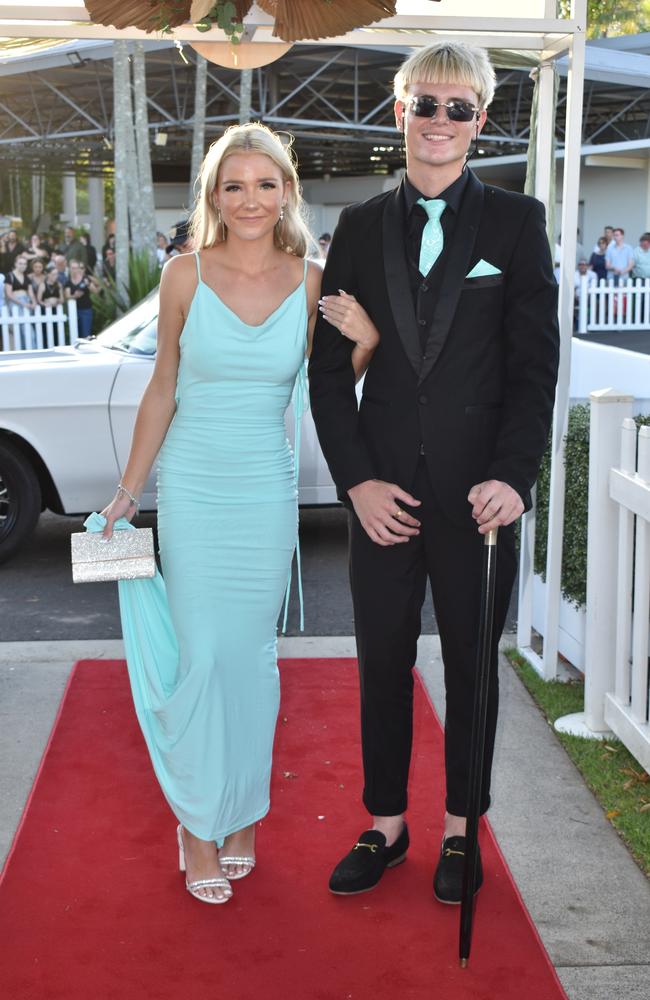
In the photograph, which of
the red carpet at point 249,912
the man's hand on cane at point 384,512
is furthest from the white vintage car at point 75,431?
the man's hand on cane at point 384,512

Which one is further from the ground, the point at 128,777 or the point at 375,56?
the point at 375,56

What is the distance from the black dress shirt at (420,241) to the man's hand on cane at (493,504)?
1.34 ft

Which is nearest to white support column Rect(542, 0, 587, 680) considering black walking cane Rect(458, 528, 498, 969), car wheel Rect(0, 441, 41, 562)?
black walking cane Rect(458, 528, 498, 969)

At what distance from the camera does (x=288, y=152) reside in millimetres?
3570

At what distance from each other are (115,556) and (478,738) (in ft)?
3.95

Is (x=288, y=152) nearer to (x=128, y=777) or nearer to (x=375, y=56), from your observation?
(x=128, y=777)

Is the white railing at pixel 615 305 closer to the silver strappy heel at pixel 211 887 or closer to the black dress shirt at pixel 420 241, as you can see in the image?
the black dress shirt at pixel 420 241

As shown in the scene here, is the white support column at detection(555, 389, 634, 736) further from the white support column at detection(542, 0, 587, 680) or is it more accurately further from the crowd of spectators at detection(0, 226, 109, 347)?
the crowd of spectators at detection(0, 226, 109, 347)

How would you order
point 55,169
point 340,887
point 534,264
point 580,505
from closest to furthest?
point 534,264
point 340,887
point 580,505
point 55,169

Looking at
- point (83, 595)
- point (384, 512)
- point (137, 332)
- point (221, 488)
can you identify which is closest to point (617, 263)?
point (137, 332)

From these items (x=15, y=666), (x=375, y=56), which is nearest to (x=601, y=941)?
(x=15, y=666)

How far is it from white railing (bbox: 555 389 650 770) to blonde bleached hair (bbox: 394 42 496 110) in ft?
4.86

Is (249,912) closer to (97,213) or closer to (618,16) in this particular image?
(97,213)

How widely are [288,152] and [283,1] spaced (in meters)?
1.23
